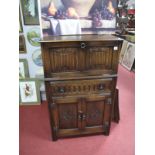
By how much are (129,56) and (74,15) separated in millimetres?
2333

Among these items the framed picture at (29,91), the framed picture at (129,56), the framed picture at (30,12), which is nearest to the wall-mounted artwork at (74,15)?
the framed picture at (30,12)

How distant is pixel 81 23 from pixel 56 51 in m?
0.76

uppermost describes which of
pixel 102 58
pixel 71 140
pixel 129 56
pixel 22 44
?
pixel 22 44

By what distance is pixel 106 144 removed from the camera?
6.10 ft

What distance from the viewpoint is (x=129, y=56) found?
3965mm

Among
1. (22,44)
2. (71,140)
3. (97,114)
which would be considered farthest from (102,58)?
(22,44)

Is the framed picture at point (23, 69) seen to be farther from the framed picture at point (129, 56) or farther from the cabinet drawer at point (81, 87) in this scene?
the framed picture at point (129, 56)

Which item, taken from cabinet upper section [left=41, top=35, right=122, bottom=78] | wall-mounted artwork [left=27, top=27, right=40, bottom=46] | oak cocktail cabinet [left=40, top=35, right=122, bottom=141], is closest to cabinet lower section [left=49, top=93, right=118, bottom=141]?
oak cocktail cabinet [left=40, top=35, right=122, bottom=141]

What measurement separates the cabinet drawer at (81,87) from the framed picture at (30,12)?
1047 millimetres

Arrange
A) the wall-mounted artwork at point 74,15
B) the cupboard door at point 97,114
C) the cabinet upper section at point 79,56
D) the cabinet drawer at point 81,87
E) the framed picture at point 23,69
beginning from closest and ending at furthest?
the cabinet upper section at point 79,56 < the cabinet drawer at point 81,87 < the cupboard door at point 97,114 < the wall-mounted artwork at point 74,15 < the framed picture at point 23,69

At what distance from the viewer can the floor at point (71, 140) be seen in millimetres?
1779

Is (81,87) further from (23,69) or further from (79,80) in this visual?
(23,69)

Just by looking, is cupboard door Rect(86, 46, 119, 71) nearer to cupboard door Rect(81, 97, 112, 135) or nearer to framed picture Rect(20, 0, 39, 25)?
cupboard door Rect(81, 97, 112, 135)
